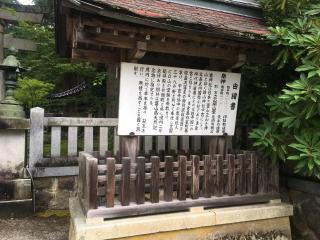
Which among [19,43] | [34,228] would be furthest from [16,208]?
[19,43]

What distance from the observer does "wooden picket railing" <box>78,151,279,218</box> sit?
Answer: 162 inches

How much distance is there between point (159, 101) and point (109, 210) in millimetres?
1764

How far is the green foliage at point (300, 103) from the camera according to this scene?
4027 millimetres

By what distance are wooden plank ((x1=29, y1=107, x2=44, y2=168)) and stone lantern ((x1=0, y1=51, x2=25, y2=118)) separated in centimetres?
34

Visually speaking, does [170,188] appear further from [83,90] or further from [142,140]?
[83,90]

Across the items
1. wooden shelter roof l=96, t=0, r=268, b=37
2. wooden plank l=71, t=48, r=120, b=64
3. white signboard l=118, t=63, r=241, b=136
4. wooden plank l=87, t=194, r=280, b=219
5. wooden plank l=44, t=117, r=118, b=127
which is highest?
wooden shelter roof l=96, t=0, r=268, b=37

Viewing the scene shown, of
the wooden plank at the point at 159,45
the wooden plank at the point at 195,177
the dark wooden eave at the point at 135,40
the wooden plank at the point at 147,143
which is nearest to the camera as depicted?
the dark wooden eave at the point at 135,40

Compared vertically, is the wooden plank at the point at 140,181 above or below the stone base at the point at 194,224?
Result: above

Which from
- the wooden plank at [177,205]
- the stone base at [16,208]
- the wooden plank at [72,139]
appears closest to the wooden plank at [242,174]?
the wooden plank at [177,205]

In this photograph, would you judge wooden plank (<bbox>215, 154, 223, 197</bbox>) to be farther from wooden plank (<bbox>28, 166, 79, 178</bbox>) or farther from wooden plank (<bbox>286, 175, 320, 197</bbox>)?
wooden plank (<bbox>28, 166, 79, 178</bbox>)

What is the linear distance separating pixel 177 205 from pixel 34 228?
8.66ft

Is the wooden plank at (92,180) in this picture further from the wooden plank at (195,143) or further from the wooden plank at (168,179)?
the wooden plank at (195,143)

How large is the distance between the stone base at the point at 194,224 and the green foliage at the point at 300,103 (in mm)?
1004

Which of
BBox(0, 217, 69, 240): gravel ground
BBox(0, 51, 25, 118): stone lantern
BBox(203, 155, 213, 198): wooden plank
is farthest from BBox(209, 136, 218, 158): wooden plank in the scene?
BBox(0, 51, 25, 118): stone lantern
